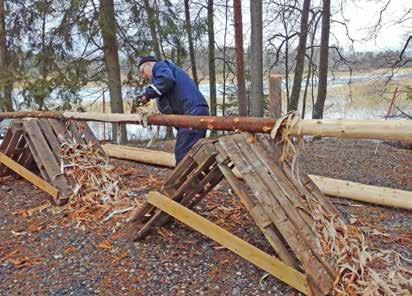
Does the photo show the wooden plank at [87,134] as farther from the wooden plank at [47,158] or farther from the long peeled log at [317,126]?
the long peeled log at [317,126]

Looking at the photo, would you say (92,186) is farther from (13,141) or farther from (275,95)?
(275,95)

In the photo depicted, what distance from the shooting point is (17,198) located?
223 inches

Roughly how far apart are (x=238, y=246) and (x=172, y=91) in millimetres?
2360

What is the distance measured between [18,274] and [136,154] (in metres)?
3.81

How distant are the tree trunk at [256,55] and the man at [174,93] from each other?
5262mm

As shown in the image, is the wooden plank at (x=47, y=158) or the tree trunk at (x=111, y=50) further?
the tree trunk at (x=111, y=50)

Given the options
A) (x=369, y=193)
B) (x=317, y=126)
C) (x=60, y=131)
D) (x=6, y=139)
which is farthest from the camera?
(x=6, y=139)

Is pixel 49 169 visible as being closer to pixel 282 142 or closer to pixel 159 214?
pixel 159 214

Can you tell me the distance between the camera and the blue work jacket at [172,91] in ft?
15.8

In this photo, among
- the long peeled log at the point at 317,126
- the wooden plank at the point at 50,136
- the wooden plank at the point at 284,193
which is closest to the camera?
the long peeled log at the point at 317,126

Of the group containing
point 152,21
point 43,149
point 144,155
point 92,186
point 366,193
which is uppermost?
point 152,21

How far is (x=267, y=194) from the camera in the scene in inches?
124

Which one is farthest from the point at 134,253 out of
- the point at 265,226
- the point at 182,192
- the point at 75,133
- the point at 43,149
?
the point at 75,133

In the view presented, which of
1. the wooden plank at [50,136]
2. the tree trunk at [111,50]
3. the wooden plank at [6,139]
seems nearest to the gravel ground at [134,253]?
the wooden plank at [50,136]
